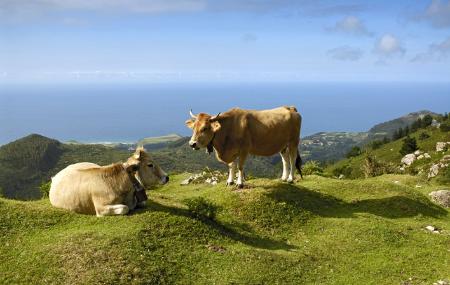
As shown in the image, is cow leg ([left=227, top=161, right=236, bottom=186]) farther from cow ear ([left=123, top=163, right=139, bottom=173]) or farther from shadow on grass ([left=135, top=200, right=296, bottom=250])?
cow ear ([left=123, top=163, right=139, bottom=173])

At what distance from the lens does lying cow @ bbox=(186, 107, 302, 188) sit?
15562 mm

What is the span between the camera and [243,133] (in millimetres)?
16484

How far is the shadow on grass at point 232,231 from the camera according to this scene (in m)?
13.2

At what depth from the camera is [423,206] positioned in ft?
62.4

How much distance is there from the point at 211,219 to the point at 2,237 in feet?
19.6

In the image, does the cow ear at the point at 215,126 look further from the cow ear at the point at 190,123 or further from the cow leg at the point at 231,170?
the cow leg at the point at 231,170

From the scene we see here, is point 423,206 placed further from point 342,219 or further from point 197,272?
point 197,272

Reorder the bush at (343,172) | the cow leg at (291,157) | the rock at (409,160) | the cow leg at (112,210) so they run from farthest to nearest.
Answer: the rock at (409,160)
the bush at (343,172)
the cow leg at (291,157)
the cow leg at (112,210)

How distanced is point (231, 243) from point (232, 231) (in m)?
1.29

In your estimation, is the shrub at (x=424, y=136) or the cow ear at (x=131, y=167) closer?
the cow ear at (x=131, y=167)

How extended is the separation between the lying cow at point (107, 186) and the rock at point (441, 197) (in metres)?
14.7

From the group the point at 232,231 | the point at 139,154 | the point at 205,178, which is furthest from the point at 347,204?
the point at 205,178

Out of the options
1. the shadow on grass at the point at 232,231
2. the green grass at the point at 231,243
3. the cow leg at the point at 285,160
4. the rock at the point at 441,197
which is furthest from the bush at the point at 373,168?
the shadow on grass at the point at 232,231

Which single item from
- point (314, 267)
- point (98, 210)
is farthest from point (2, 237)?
point (314, 267)
